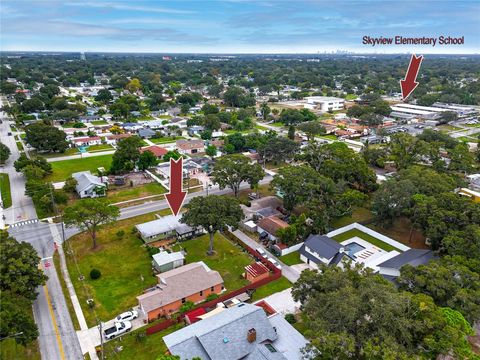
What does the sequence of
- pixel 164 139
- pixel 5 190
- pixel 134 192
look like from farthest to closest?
pixel 164 139 < pixel 134 192 < pixel 5 190

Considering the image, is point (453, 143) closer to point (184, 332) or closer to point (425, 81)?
point (184, 332)

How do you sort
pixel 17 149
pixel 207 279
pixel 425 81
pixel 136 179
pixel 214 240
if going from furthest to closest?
1. pixel 425 81
2. pixel 17 149
3. pixel 136 179
4. pixel 214 240
5. pixel 207 279

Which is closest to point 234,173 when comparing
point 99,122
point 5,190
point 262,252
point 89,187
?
point 262,252

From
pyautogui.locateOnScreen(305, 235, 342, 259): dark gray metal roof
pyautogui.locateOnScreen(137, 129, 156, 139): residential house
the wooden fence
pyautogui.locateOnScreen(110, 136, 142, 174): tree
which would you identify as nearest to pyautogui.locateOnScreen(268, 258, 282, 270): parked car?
the wooden fence

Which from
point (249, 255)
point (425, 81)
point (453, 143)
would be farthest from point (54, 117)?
point (425, 81)

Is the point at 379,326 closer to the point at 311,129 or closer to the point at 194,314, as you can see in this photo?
the point at 194,314
